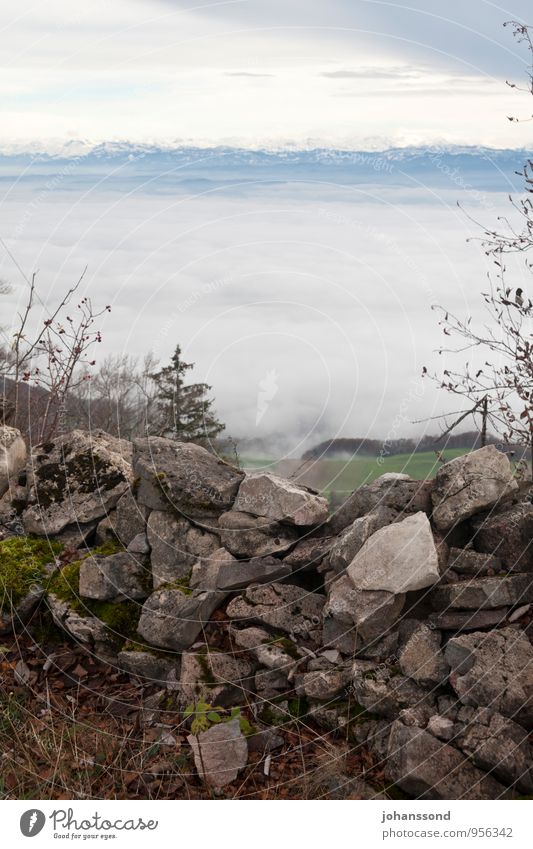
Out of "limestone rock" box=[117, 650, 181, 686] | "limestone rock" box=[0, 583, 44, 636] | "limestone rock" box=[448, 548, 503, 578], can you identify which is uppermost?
"limestone rock" box=[448, 548, 503, 578]

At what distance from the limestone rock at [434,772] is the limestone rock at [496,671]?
43cm

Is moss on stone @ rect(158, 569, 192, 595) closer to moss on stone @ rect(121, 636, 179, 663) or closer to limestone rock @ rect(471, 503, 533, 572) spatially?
moss on stone @ rect(121, 636, 179, 663)

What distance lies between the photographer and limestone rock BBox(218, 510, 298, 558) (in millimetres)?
8031

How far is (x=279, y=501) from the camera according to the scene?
8.12m

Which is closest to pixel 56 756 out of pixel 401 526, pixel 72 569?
pixel 72 569

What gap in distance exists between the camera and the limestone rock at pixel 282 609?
7.50 m

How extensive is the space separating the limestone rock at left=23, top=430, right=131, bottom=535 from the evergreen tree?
2.71ft

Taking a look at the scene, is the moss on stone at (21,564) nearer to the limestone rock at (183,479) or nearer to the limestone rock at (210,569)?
the limestone rock at (183,479)

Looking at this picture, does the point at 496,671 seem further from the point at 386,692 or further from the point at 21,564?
the point at 21,564

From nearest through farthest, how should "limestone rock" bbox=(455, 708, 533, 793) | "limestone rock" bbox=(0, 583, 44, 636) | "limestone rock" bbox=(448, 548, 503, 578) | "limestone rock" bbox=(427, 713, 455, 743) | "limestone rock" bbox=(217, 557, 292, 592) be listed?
"limestone rock" bbox=(455, 708, 533, 793)
"limestone rock" bbox=(427, 713, 455, 743)
"limestone rock" bbox=(448, 548, 503, 578)
"limestone rock" bbox=(217, 557, 292, 592)
"limestone rock" bbox=(0, 583, 44, 636)

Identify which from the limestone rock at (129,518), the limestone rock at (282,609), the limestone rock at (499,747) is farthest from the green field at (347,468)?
the limestone rock at (499,747)

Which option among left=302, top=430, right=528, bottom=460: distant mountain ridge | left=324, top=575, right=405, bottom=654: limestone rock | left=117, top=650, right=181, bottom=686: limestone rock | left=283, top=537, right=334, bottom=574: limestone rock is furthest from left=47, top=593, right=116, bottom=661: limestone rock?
left=302, top=430, right=528, bottom=460: distant mountain ridge
